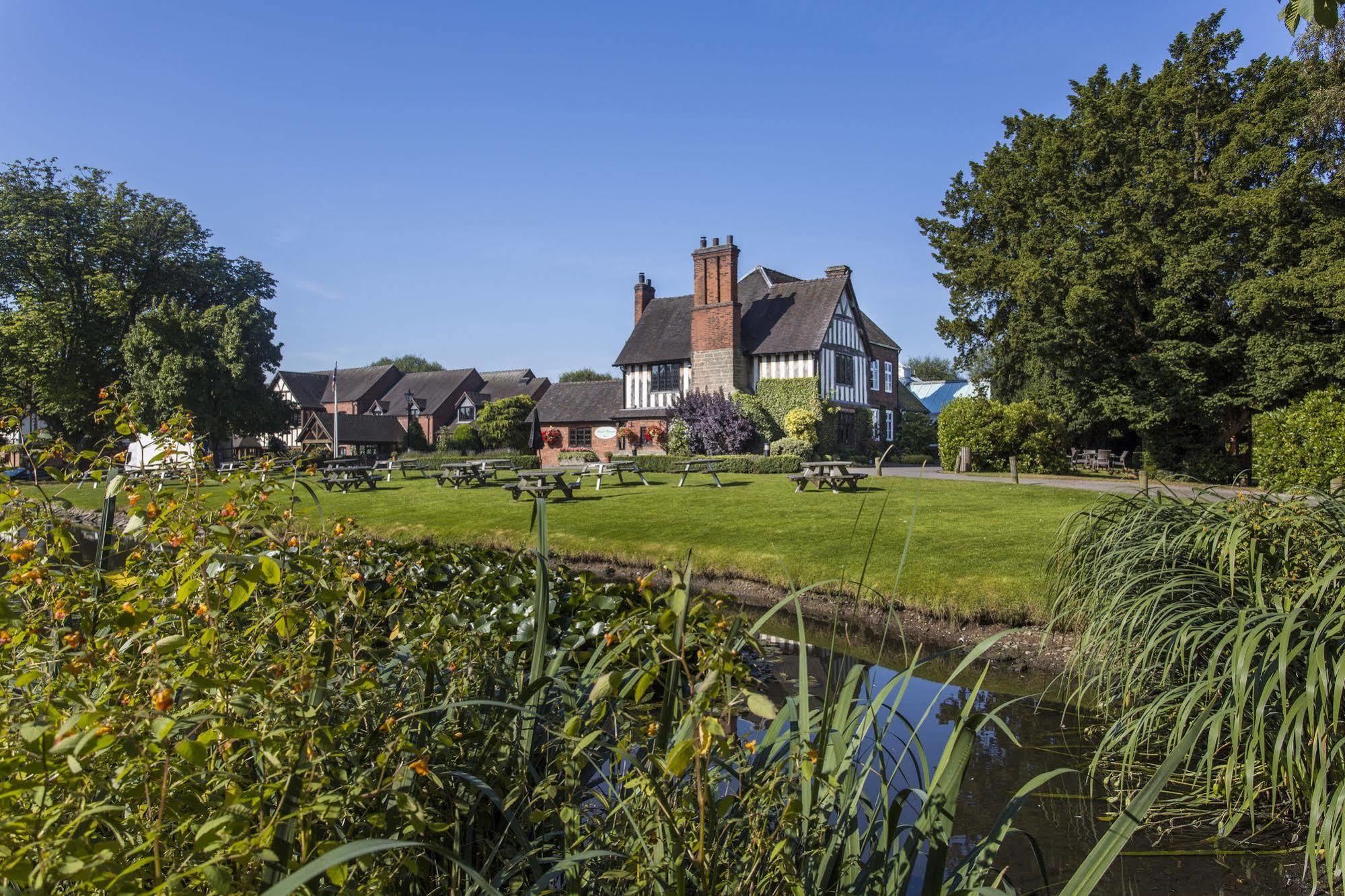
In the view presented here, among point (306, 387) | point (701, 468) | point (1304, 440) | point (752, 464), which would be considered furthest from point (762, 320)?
point (306, 387)

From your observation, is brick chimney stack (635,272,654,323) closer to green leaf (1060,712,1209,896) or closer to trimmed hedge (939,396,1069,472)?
trimmed hedge (939,396,1069,472)

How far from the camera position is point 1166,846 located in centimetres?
→ 387

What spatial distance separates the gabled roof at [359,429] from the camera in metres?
54.5

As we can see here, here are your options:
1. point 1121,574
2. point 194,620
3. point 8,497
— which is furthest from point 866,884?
point 1121,574

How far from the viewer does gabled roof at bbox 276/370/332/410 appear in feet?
206

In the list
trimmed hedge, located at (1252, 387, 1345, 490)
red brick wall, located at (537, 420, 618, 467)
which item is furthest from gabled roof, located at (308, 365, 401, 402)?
trimmed hedge, located at (1252, 387, 1345, 490)

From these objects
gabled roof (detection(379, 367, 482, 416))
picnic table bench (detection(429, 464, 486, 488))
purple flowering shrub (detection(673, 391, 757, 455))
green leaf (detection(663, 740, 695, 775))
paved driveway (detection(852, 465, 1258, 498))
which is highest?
gabled roof (detection(379, 367, 482, 416))

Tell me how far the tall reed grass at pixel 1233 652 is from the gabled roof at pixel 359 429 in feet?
177

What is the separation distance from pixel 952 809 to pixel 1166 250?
27.0m

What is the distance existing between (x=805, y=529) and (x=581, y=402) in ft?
121

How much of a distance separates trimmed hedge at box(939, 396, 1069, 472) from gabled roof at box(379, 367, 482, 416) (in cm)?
4312

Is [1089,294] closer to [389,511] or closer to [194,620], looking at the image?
[389,511]

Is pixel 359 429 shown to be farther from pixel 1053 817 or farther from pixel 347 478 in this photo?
pixel 1053 817

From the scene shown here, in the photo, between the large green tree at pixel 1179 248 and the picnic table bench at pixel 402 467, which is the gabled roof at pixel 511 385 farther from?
the large green tree at pixel 1179 248
